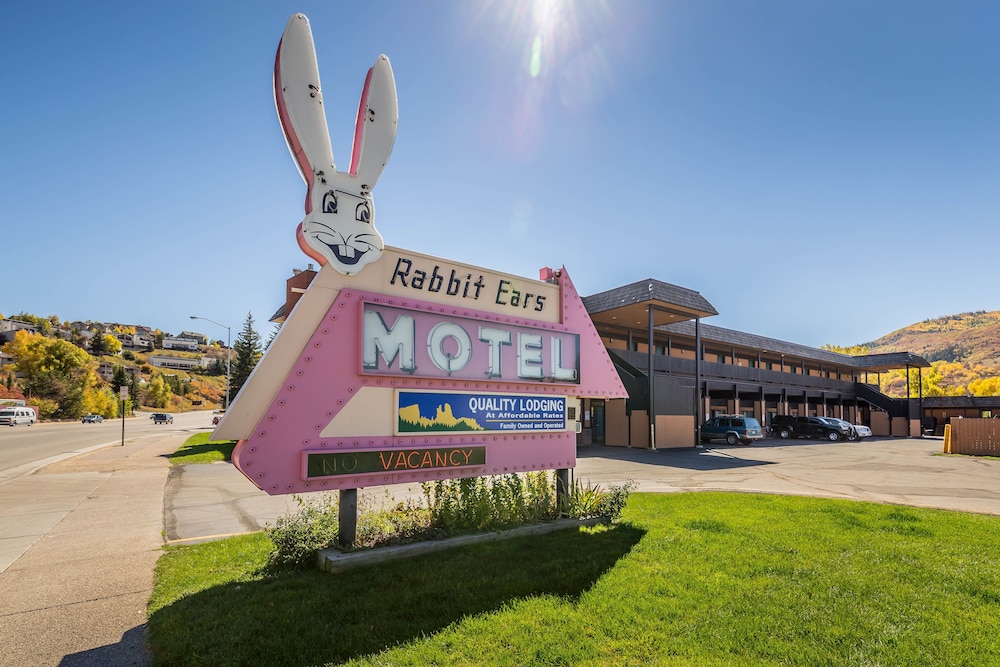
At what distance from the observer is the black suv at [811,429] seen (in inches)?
1446

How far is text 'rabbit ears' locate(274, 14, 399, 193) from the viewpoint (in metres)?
5.45

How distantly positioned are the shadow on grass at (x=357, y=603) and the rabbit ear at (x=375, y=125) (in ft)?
14.6

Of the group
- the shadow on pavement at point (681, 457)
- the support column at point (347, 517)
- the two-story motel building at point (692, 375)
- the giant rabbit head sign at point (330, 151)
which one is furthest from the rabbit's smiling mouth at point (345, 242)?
the shadow on pavement at point (681, 457)

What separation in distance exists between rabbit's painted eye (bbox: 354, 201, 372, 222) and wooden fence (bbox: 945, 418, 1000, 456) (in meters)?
34.0

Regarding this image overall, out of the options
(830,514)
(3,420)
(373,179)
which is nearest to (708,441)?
(830,514)

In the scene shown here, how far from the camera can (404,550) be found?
624 centimetres

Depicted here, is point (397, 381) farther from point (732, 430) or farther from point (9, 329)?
point (9, 329)

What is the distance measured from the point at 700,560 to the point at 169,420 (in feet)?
226

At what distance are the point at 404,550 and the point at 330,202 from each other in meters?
4.27

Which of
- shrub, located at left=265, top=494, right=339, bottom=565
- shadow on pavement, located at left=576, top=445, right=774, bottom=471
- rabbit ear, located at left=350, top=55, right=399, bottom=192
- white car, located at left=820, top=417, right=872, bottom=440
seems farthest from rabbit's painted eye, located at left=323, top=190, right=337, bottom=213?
white car, located at left=820, top=417, right=872, bottom=440

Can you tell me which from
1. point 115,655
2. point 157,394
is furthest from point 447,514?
point 157,394

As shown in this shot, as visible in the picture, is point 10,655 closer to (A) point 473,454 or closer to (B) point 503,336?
(A) point 473,454

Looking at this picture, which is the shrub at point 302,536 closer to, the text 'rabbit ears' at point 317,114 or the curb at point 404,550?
the curb at point 404,550

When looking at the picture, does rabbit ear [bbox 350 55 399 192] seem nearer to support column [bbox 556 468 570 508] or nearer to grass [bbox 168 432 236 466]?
support column [bbox 556 468 570 508]
